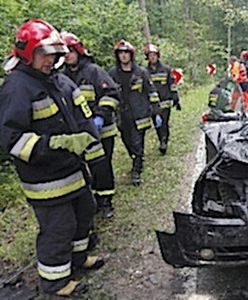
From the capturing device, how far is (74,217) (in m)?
4.46

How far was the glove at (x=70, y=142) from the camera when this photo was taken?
3.99 metres

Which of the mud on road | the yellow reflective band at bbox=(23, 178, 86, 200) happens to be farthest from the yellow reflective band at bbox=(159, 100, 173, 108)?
the yellow reflective band at bbox=(23, 178, 86, 200)

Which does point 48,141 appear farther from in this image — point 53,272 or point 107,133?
point 107,133

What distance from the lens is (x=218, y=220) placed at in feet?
13.4

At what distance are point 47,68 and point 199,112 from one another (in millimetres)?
11939

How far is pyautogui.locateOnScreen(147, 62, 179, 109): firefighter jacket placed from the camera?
30.6ft

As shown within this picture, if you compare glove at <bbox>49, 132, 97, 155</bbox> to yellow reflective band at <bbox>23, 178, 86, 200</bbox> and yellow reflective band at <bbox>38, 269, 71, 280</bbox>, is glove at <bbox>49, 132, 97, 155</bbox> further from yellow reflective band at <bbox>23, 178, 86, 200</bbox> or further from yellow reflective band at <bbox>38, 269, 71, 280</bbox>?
yellow reflective band at <bbox>38, 269, 71, 280</bbox>

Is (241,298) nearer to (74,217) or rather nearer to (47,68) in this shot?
(74,217)

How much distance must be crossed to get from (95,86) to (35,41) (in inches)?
70.6

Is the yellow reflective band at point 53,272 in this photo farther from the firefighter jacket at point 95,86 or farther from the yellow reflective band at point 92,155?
the firefighter jacket at point 95,86

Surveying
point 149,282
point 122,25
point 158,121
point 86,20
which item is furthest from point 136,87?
point 122,25

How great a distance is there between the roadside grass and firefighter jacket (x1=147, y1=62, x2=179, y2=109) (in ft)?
3.03

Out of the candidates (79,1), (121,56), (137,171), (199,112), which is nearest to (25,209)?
(137,171)

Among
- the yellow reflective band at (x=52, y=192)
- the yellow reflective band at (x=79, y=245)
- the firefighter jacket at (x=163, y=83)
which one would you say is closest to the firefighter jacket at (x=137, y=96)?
the firefighter jacket at (x=163, y=83)
